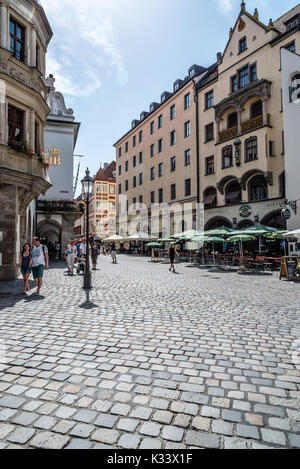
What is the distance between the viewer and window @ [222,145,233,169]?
26.7 metres

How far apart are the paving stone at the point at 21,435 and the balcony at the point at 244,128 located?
82.5 feet

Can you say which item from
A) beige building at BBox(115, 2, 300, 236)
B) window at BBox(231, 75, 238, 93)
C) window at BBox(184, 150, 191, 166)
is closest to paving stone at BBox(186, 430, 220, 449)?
beige building at BBox(115, 2, 300, 236)

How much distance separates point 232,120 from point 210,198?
7.46m

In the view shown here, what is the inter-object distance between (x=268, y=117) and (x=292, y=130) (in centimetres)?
355

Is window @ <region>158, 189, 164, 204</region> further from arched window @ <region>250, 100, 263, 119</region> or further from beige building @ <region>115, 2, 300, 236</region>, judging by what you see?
arched window @ <region>250, 100, 263, 119</region>

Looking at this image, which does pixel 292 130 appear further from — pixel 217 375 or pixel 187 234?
pixel 217 375

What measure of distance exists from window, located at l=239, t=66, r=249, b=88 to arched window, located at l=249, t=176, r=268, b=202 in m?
8.58

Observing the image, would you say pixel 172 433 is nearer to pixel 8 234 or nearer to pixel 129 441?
pixel 129 441

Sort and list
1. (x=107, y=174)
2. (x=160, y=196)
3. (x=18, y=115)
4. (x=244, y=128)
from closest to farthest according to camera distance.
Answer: (x=18, y=115), (x=244, y=128), (x=160, y=196), (x=107, y=174)

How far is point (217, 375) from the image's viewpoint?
3.64m

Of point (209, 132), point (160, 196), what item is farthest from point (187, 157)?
point (160, 196)

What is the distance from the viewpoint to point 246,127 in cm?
2497

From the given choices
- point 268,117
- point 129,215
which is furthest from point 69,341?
point 129,215

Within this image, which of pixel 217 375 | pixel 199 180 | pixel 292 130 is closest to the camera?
pixel 217 375
